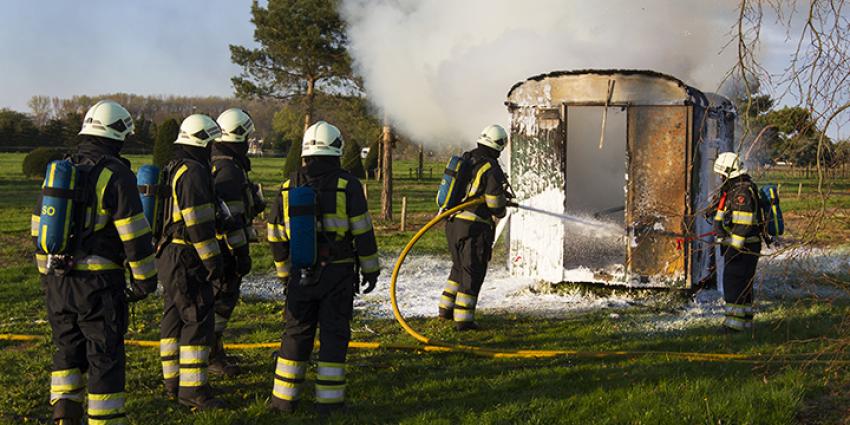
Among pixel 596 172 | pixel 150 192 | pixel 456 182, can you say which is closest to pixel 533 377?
pixel 456 182

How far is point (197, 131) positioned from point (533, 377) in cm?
309

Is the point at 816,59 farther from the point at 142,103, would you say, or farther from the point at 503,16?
the point at 142,103

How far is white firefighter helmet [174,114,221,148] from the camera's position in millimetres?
4793

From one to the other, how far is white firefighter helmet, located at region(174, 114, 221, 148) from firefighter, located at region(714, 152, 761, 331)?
4.65 meters

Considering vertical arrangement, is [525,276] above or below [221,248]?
below

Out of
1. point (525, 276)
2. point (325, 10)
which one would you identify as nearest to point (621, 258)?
point (525, 276)

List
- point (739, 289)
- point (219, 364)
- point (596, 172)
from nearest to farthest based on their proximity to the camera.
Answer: point (219, 364) < point (739, 289) < point (596, 172)

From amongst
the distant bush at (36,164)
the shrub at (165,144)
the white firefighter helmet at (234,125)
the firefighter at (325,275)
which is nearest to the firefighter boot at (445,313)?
the firefighter at (325,275)

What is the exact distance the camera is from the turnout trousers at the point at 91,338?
3.89 meters

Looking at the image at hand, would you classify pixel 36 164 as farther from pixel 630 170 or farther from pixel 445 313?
pixel 630 170

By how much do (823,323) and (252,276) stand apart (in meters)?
7.01

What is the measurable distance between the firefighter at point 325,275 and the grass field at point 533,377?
233 millimetres

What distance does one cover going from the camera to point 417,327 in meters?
7.07

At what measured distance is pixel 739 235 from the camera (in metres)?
6.66
